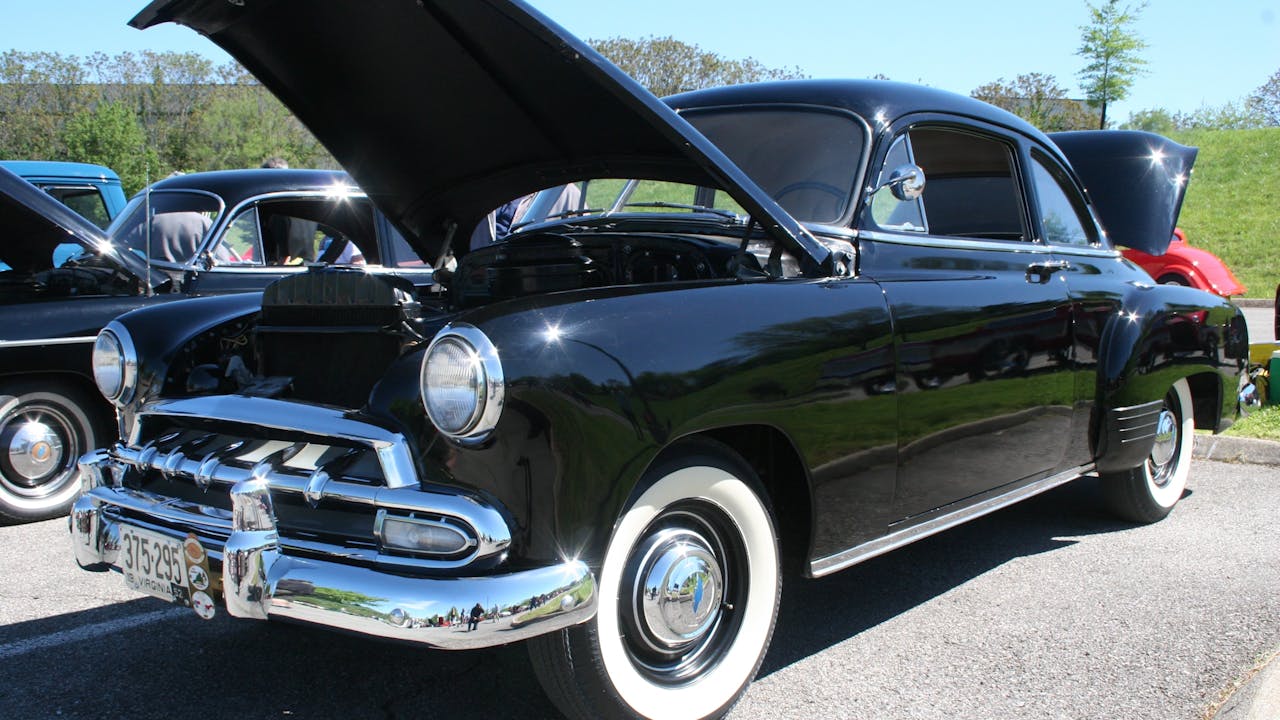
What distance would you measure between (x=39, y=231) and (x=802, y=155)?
357cm

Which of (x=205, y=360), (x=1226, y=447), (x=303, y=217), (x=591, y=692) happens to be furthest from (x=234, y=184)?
(x=1226, y=447)

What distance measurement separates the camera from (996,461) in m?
3.35

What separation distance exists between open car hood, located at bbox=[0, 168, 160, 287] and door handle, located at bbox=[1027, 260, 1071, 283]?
161 inches

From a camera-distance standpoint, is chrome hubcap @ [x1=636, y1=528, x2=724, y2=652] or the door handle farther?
the door handle

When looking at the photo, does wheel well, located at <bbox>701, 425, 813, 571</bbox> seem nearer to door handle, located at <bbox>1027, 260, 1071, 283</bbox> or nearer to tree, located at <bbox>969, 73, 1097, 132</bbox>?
door handle, located at <bbox>1027, 260, 1071, 283</bbox>

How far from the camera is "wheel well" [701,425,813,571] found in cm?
271

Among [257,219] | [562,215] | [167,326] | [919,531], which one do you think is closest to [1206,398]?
[919,531]

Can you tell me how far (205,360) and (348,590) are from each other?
1271 mm

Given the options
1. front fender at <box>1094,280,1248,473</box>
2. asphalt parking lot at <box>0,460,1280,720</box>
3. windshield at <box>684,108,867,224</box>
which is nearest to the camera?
asphalt parking lot at <box>0,460,1280,720</box>

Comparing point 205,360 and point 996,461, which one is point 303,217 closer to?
point 205,360

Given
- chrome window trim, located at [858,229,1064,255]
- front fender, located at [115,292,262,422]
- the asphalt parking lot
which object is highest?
chrome window trim, located at [858,229,1064,255]

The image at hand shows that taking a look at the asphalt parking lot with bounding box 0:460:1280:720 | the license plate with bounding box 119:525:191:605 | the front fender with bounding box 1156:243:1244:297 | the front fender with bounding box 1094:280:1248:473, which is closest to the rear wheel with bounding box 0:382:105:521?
the asphalt parking lot with bounding box 0:460:1280:720

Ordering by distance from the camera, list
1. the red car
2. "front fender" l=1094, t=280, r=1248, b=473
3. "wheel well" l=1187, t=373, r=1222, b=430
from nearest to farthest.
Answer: "front fender" l=1094, t=280, r=1248, b=473, "wheel well" l=1187, t=373, r=1222, b=430, the red car

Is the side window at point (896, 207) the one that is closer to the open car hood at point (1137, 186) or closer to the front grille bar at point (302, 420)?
the front grille bar at point (302, 420)
